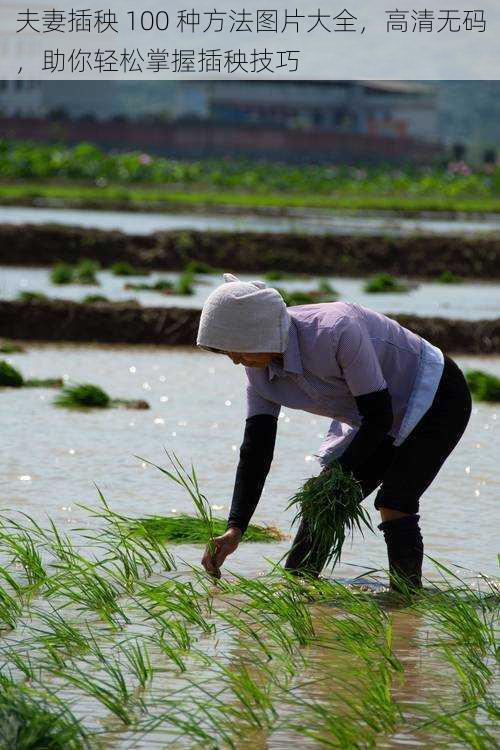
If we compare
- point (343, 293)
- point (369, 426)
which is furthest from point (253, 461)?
point (343, 293)

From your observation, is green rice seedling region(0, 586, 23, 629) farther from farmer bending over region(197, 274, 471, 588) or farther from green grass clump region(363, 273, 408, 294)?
green grass clump region(363, 273, 408, 294)

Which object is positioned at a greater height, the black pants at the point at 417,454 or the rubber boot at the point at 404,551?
the black pants at the point at 417,454

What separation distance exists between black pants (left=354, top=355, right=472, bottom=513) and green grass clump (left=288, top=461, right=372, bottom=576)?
20cm

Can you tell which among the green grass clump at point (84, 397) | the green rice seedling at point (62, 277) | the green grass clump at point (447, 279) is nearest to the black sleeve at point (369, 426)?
the green grass clump at point (84, 397)

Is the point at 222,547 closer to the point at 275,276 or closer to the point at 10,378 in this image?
the point at 10,378

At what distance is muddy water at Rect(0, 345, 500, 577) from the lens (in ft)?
18.6

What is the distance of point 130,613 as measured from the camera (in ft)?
14.2

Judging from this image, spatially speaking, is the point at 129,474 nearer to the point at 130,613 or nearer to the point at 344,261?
the point at 130,613

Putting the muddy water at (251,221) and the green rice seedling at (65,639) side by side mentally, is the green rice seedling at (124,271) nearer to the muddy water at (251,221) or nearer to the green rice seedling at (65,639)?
the muddy water at (251,221)

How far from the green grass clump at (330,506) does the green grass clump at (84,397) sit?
15.2 ft

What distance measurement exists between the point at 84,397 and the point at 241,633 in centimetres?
477

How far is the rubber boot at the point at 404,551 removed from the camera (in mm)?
→ 4445

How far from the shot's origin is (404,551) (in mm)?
4480

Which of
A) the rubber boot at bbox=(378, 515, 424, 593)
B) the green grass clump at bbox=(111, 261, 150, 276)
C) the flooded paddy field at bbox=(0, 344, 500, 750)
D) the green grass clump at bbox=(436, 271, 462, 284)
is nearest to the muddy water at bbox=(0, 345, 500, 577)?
the flooded paddy field at bbox=(0, 344, 500, 750)
